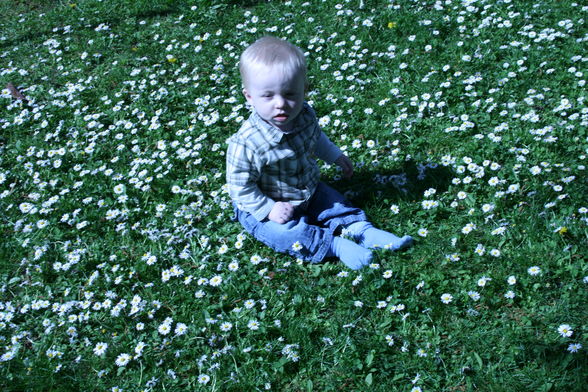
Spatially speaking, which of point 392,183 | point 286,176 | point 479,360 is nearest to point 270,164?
point 286,176

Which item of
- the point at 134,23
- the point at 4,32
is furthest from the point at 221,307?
the point at 4,32

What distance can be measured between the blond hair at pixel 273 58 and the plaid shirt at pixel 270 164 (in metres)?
0.37

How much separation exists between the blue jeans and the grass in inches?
4.0

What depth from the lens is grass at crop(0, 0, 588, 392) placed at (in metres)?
2.91

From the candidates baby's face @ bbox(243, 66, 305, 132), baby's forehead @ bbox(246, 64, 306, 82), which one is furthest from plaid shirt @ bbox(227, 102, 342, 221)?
baby's forehead @ bbox(246, 64, 306, 82)

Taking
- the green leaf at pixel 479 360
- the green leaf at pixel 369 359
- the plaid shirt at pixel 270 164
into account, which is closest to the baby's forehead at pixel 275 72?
the plaid shirt at pixel 270 164

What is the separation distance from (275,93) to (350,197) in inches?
43.3

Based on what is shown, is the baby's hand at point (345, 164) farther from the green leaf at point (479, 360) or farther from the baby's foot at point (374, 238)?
the green leaf at point (479, 360)

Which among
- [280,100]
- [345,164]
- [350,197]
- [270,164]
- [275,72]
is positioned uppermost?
[275,72]

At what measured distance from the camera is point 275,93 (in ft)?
10.2

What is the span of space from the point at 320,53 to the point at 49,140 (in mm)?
2652

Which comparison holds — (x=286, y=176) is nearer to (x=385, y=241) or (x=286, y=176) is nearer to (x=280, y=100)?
(x=280, y=100)

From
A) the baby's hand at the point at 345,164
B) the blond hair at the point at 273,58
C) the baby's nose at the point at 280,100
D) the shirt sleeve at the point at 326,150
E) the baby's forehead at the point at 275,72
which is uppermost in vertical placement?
the blond hair at the point at 273,58

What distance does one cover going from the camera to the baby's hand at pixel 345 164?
378 centimetres
